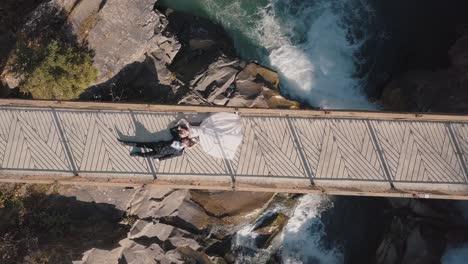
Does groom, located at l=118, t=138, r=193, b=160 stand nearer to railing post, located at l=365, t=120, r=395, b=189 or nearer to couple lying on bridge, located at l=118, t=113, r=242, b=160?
couple lying on bridge, located at l=118, t=113, r=242, b=160

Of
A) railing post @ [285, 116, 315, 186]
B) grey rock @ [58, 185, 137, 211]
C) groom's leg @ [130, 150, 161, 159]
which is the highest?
railing post @ [285, 116, 315, 186]

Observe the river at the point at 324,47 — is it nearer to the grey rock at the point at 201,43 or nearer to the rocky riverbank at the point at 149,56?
the rocky riverbank at the point at 149,56

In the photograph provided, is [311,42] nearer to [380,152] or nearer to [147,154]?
[380,152]

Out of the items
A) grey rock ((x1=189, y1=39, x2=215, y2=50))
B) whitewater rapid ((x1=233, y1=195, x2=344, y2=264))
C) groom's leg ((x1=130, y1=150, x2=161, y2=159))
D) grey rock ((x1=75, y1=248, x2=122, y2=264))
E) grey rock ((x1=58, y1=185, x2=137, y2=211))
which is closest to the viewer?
groom's leg ((x1=130, y1=150, x2=161, y2=159))

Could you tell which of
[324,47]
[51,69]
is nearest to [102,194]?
[51,69]

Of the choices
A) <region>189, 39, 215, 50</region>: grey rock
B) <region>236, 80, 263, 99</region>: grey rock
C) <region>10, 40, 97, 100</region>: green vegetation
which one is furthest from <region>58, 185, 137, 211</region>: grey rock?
<region>189, 39, 215, 50</region>: grey rock

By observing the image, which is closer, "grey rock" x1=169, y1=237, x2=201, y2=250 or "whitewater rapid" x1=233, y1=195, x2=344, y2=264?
"grey rock" x1=169, y1=237, x2=201, y2=250

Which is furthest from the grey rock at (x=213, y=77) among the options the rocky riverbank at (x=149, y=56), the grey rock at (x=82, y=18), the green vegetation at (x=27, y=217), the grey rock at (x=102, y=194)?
the green vegetation at (x=27, y=217)
